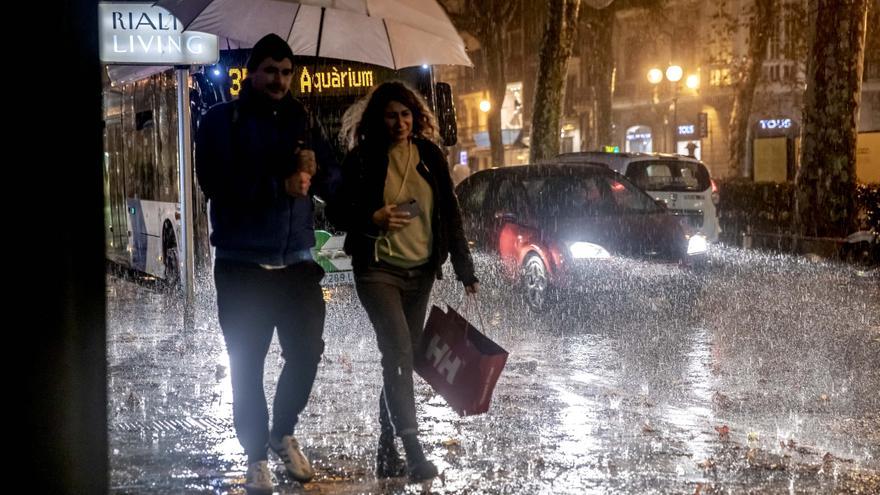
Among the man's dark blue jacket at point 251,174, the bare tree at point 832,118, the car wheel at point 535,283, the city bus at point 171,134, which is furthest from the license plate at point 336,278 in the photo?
the bare tree at point 832,118

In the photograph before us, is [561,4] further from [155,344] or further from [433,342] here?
[433,342]

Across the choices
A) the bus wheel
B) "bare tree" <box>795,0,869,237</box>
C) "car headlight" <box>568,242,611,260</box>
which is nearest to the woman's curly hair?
"car headlight" <box>568,242,611,260</box>

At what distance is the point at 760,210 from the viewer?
81.3ft

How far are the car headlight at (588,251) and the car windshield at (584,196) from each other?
Result: 2.25 feet

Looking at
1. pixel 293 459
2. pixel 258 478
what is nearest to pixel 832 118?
pixel 293 459

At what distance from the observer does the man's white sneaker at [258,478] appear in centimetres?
530

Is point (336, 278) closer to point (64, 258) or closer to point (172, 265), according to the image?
point (172, 265)

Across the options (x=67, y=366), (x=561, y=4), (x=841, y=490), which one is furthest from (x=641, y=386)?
(x=561, y=4)

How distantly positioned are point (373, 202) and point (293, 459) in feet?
4.02

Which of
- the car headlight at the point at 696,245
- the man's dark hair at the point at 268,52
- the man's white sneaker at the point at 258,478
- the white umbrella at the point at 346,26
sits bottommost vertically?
the man's white sneaker at the point at 258,478

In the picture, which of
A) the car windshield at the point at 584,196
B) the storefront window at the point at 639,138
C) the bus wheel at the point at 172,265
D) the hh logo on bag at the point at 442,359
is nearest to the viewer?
the hh logo on bag at the point at 442,359

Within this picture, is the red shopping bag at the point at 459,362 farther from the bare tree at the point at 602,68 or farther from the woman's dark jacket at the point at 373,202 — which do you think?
the bare tree at the point at 602,68

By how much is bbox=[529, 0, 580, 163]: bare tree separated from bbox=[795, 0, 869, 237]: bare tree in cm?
773

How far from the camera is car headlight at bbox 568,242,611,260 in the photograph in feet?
40.3
